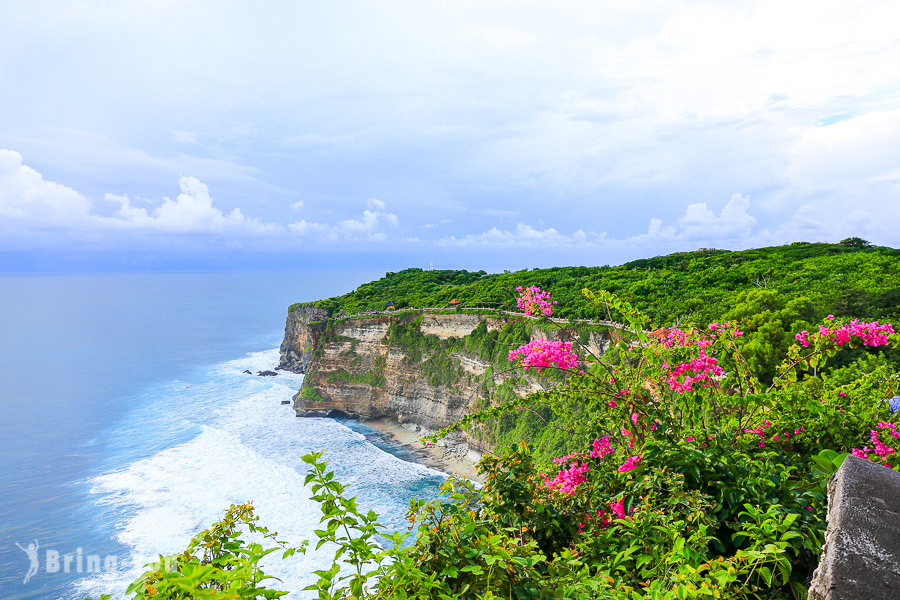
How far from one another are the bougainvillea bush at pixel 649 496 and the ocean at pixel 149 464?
164 inches

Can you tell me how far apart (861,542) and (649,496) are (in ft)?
5.11

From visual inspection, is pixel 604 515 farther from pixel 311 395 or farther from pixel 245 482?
pixel 311 395

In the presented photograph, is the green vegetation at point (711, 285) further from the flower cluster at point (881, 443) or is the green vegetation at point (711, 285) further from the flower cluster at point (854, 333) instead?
the flower cluster at point (881, 443)

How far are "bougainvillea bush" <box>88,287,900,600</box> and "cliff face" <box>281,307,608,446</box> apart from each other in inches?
1251

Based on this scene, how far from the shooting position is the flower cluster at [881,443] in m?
4.30

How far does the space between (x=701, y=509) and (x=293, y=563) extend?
26092 millimetres

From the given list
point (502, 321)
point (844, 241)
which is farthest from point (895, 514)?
point (844, 241)

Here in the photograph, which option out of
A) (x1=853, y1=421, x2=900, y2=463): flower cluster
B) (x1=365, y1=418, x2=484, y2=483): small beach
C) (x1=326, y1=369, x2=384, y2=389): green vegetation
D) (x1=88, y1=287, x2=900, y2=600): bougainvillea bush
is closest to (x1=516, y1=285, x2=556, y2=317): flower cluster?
(x1=88, y1=287, x2=900, y2=600): bougainvillea bush

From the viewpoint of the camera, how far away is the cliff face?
4100 cm

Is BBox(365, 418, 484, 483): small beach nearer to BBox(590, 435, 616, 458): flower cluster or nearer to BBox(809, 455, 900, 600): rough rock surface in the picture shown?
BBox(590, 435, 616, 458): flower cluster

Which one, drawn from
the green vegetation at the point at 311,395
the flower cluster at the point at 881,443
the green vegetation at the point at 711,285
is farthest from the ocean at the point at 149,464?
the green vegetation at the point at 711,285

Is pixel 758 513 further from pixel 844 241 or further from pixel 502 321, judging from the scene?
pixel 844 241

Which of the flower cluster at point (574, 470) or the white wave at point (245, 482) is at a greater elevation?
the flower cluster at point (574, 470)

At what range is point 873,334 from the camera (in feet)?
17.3
